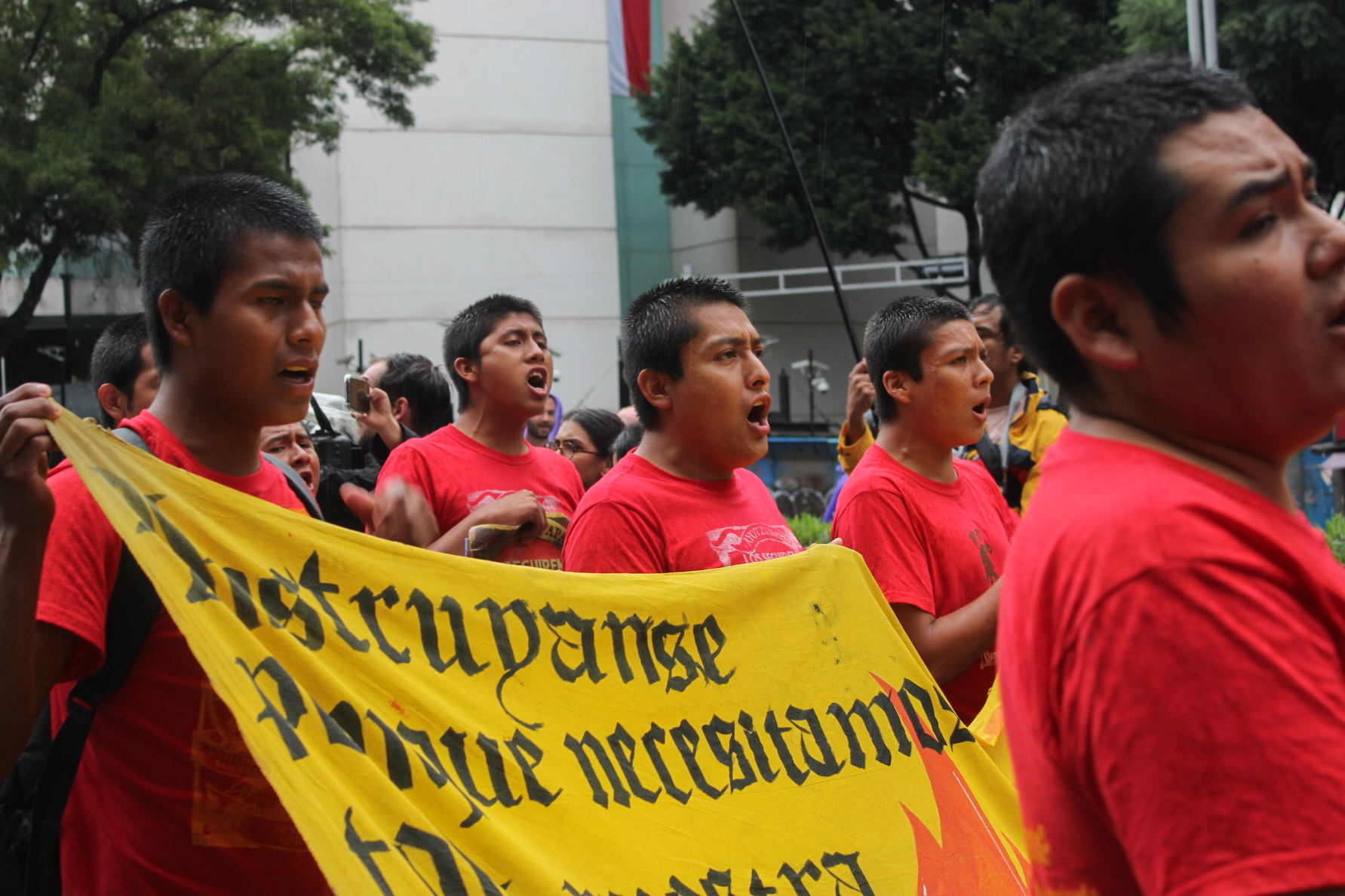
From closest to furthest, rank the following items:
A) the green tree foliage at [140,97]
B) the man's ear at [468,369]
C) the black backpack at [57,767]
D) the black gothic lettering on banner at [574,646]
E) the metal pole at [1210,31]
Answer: the black backpack at [57,767], the black gothic lettering on banner at [574,646], the man's ear at [468,369], the metal pole at [1210,31], the green tree foliage at [140,97]

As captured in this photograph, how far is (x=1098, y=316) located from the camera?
1172 mm

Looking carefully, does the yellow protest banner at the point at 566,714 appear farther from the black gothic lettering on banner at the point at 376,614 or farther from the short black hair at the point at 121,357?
the short black hair at the point at 121,357

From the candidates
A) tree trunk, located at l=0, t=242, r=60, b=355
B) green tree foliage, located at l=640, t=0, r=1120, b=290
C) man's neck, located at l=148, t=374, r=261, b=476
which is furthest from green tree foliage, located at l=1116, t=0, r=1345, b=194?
A: tree trunk, located at l=0, t=242, r=60, b=355

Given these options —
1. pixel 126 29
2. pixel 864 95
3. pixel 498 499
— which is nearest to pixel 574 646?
pixel 498 499

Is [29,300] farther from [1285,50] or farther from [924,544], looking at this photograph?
[924,544]

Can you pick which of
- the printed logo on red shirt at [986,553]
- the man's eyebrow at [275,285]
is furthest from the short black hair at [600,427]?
the man's eyebrow at [275,285]

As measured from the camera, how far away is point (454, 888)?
2.03 meters

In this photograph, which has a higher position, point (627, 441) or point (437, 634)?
point (627, 441)

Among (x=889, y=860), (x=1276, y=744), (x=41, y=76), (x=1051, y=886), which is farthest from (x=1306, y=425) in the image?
(x=41, y=76)

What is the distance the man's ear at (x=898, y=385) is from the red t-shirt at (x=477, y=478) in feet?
3.75

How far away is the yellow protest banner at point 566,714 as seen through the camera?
6.78 feet

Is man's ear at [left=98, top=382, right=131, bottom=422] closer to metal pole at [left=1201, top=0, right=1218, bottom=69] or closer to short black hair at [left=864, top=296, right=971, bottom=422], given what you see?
short black hair at [left=864, top=296, right=971, bottom=422]

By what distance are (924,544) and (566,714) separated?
127cm

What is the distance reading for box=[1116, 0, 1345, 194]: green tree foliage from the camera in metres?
14.7
